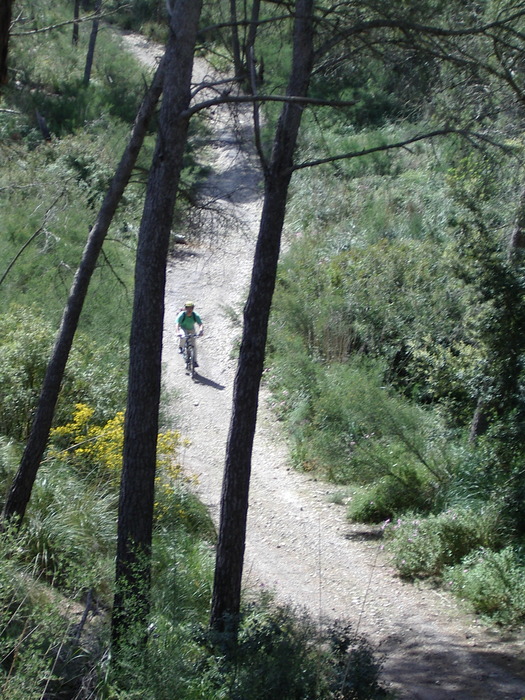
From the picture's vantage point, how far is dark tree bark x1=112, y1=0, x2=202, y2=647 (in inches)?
266

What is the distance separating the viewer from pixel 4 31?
303 cm

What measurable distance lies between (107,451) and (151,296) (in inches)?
141

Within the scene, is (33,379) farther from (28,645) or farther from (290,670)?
(290,670)

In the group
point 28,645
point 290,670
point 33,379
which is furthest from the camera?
point 33,379

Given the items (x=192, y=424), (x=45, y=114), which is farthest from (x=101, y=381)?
(x=45, y=114)

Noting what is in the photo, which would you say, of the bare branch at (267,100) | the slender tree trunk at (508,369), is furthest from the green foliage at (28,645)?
the slender tree trunk at (508,369)

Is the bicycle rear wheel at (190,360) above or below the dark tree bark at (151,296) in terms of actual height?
Answer: below

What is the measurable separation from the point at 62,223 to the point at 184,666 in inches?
605

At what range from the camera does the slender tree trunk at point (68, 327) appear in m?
8.16

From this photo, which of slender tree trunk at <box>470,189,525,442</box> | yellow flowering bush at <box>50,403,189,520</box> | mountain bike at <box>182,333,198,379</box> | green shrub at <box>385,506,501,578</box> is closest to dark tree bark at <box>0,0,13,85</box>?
yellow flowering bush at <box>50,403,189,520</box>

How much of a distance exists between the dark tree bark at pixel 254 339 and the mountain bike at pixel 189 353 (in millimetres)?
10068

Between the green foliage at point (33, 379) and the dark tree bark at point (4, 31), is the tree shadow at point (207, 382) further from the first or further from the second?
the dark tree bark at point (4, 31)

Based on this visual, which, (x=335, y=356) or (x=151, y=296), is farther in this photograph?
(x=335, y=356)

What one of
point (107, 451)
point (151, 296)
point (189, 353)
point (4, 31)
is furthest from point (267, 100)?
point (189, 353)
